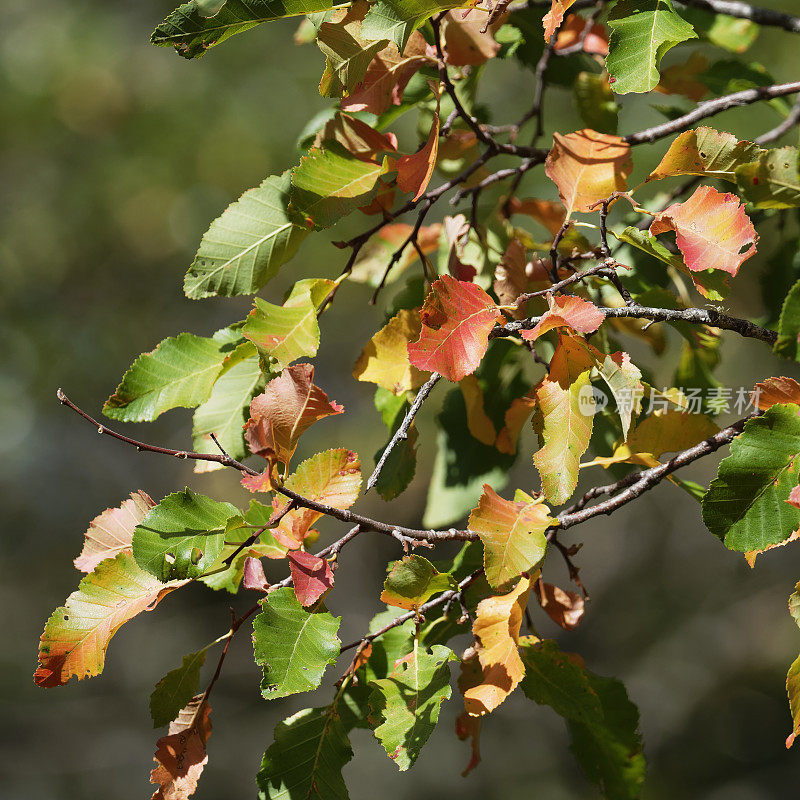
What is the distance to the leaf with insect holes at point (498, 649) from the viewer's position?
1.55 ft

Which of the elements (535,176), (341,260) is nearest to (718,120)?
(535,176)

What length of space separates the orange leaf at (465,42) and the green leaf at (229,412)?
0.31m

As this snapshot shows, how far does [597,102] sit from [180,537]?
0.54 m

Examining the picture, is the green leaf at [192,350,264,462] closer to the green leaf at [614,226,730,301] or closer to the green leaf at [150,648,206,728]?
the green leaf at [150,648,206,728]

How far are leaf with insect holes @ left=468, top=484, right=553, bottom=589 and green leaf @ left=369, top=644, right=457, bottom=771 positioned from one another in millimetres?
73

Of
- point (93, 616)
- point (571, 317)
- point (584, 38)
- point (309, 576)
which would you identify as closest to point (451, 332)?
point (571, 317)

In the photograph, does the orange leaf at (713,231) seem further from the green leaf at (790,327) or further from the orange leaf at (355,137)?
the orange leaf at (355,137)

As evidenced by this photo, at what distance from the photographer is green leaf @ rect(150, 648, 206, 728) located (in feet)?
1.73

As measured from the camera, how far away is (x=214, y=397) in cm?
60

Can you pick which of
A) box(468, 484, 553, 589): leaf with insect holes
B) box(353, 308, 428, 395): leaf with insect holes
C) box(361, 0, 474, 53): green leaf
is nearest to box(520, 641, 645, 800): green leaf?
box(468, 484, 553, 589): leaf with insect holes

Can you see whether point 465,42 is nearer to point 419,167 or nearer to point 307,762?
point 419,167

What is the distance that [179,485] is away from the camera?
3316mm

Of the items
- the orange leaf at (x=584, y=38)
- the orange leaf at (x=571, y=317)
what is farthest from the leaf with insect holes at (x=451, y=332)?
the orange leaf at (x=584, y=38)

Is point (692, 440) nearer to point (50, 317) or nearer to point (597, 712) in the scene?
point (597, 712)
